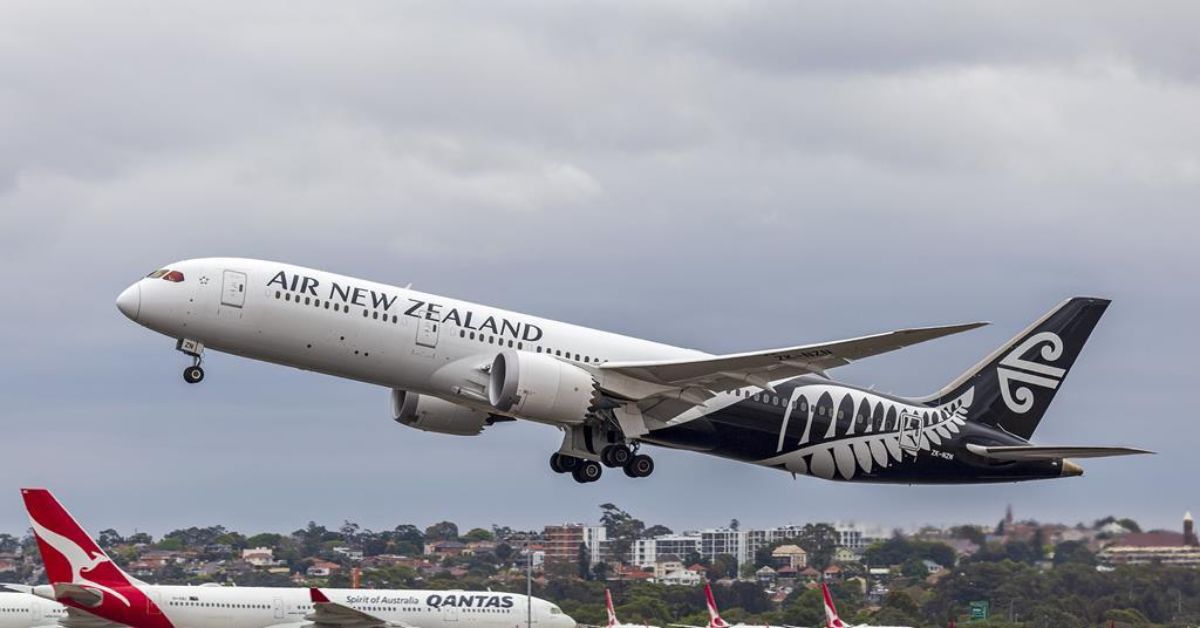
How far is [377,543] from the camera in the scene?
10819 cm

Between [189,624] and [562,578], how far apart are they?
25804 millimetres

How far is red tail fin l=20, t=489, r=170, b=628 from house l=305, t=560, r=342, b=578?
34.1 metres

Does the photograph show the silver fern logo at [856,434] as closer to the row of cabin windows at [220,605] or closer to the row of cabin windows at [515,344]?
the row of cabin windows at [515,344]

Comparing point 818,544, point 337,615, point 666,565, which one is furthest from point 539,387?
point 666,565

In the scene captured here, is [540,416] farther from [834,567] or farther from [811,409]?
[834,567]

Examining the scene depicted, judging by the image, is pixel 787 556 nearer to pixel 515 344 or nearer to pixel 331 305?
pixel 515 344

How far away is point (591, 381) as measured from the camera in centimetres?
4838

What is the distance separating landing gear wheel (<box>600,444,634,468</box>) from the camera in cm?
5047

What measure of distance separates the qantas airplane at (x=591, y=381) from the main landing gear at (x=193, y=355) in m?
0.04

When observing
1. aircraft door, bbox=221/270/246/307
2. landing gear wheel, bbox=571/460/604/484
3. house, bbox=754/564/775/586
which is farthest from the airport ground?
aircraft door, bbox=221/270/246/307

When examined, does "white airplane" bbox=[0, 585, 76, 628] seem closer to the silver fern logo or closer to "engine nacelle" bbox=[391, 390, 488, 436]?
"engine nacelle" bbox=[391, 390, 488, 436]

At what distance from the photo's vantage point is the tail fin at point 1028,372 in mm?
54656

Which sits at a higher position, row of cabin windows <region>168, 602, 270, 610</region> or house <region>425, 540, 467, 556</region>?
house <region>425, 540, 467, 556</region>

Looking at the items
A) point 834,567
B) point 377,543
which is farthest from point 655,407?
point 377,543
